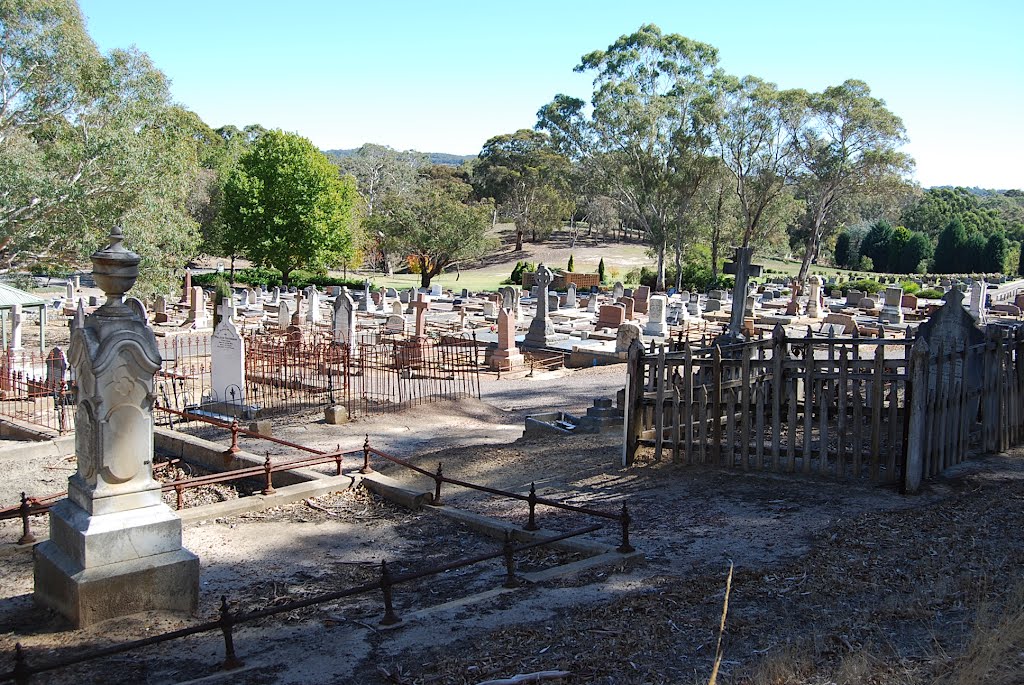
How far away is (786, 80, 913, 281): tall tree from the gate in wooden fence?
44.7 metres

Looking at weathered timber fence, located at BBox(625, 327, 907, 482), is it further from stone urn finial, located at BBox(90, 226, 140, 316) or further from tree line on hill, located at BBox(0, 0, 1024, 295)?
tree line on hill, located at BBox(0, 0, 1024, 295)

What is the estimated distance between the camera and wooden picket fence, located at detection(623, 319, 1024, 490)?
8961mm

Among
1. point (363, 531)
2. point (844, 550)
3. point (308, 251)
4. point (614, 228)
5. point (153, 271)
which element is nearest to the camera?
point (844, 550)

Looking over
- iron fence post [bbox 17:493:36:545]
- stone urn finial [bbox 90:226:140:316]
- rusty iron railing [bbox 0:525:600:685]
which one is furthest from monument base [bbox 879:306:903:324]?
stone urn finial [bbox 90:226:140:316]

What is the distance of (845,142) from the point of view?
53.3 meters

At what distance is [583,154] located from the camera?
5769 centimetres

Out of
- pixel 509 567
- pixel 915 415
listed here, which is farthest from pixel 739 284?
pixel 509 567

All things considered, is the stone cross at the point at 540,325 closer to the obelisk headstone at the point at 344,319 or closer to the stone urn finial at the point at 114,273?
the obelisk headstone at the point at 344,319

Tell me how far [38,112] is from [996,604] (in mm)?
26915

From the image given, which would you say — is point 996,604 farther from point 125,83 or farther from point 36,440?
point 125,83

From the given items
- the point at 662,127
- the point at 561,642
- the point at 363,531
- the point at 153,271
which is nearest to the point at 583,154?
the point at 662,127

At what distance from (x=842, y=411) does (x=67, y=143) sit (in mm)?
23396

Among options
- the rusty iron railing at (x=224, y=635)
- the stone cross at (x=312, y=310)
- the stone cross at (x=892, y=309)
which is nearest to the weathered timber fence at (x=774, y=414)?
the rusty iron railing at (x=224, y=635)

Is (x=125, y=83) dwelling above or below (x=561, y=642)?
above
